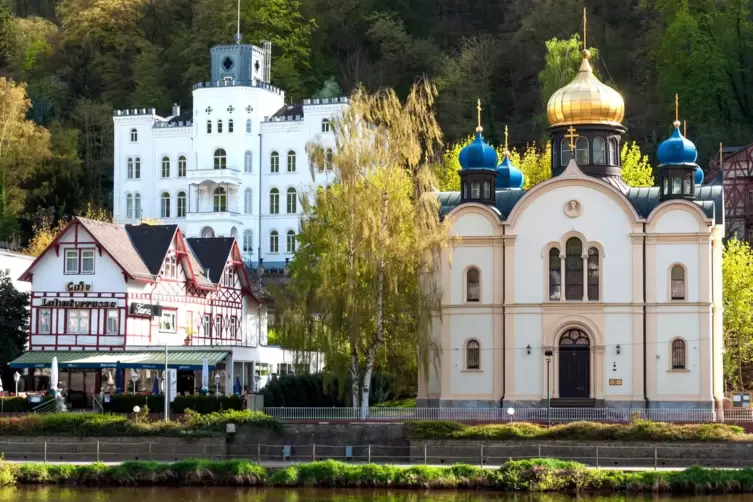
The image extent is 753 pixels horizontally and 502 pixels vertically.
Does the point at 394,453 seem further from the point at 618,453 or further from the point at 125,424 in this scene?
the point at 125,424

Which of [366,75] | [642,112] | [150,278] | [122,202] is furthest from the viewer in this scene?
[366,75]

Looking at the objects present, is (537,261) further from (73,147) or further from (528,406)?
(73,147)

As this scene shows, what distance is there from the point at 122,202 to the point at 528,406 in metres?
56.9

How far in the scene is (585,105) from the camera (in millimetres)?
65312

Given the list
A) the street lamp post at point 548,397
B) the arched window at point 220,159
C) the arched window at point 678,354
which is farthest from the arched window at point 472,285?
the arched window at point 220,159

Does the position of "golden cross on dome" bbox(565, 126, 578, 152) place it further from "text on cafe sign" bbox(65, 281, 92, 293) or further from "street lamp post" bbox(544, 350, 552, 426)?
"text on cafe sign" bbox(65, 281, 92, 293)

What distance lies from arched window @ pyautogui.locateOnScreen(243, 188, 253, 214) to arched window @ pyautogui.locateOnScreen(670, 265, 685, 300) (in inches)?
2029

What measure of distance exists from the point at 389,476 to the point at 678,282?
1732 cm

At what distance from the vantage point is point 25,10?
151 metres

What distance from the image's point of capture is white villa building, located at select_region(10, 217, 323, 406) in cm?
6856

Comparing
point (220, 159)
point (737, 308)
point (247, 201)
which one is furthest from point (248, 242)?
point (737, 308)

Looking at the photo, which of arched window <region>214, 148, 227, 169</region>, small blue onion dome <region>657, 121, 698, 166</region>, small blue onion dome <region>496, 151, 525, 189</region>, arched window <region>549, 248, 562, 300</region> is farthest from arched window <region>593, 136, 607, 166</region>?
arched window <region>214, 148, 227, 169</region>

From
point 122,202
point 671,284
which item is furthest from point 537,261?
point 122,202

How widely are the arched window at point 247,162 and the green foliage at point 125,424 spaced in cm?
5324
